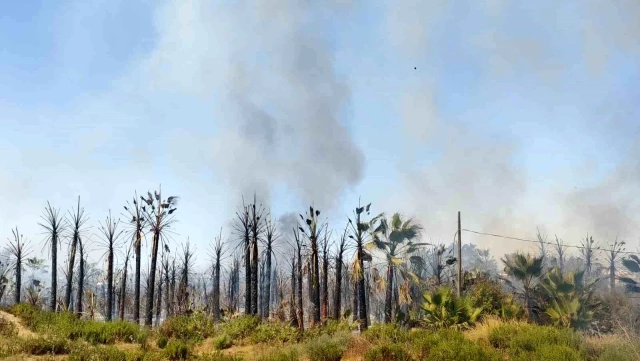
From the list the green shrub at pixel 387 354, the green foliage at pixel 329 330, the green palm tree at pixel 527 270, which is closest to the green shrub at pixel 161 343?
the green foliage at pixel 329 330

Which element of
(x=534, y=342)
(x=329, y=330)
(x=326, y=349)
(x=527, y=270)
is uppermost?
(x=527, y=270)

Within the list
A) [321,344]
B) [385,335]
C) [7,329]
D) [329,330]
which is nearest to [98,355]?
[321,344]

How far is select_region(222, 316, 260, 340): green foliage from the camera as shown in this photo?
19.4m

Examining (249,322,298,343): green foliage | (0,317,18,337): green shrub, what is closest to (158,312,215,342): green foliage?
(249,322,298,343): green foliage

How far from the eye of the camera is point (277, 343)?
17.4 metres

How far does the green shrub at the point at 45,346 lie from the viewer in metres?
14.4

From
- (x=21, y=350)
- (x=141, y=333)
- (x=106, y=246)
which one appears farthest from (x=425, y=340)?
(x=106, y=246)

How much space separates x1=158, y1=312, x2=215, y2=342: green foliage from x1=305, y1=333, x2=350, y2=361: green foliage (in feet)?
22.0

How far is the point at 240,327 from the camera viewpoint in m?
19.8

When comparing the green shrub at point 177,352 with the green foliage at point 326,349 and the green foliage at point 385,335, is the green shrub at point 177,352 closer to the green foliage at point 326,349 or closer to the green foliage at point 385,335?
the green foliage at point 326,349

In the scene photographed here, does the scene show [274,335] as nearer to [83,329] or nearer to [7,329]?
[83,329]

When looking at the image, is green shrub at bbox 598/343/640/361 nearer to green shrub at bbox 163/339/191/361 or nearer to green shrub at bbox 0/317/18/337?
green shrub at bbox 163/339/191/361

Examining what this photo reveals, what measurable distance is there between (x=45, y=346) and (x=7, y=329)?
4.94m

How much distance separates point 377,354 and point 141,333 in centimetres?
1107
